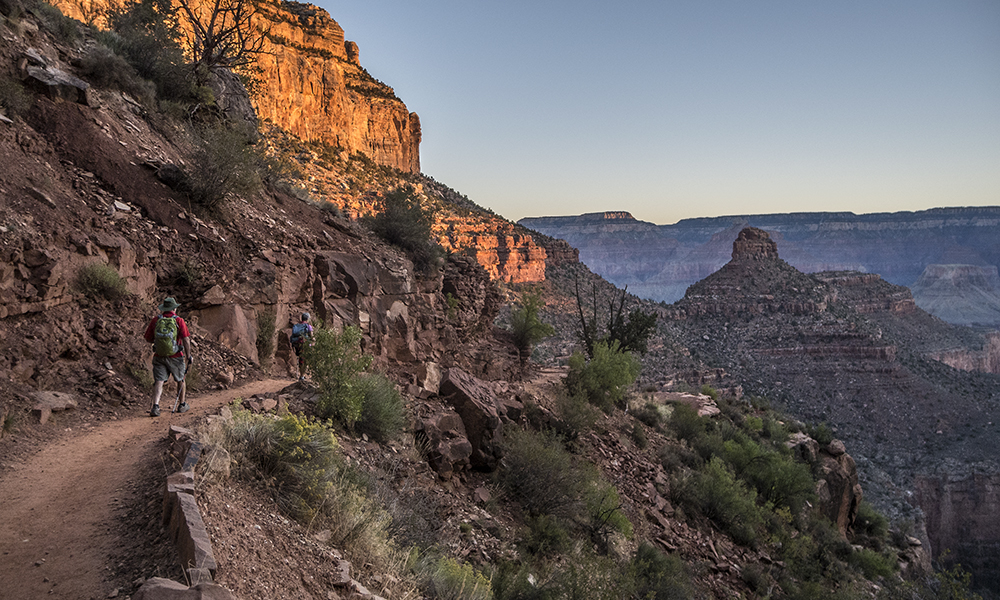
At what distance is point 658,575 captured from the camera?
975 cm

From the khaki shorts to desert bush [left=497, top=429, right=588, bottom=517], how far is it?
532 cm

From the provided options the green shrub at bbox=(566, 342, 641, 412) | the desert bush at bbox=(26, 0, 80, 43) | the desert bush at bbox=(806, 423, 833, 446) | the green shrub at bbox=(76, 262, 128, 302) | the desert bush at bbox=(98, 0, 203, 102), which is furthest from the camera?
the desert bush at bbox=(806, 423, 833, 446)

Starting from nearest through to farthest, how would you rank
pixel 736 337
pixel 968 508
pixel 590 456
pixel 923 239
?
pixel 590 456, pixel 968 508, pixel 736 337, pixel 923 239

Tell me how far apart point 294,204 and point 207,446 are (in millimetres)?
11504

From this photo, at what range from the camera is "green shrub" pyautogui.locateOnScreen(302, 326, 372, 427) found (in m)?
7.97

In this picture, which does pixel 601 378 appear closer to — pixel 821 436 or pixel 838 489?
pixel 838 489

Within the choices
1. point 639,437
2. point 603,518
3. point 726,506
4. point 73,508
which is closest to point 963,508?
point 639,437

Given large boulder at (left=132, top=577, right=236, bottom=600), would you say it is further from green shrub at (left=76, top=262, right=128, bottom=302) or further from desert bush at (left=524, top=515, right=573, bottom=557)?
green shrub at (left=76, top=262, right=128, bottom=302)

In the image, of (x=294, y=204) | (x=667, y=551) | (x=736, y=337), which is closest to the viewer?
(x=667, y=551)

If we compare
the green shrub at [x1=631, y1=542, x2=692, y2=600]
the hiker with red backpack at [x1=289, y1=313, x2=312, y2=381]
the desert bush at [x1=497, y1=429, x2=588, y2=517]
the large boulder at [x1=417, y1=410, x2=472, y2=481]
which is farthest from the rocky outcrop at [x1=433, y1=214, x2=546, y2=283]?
the green shrub at [x1=631, y1=542, x2=692, y2=600]

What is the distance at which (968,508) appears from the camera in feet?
135

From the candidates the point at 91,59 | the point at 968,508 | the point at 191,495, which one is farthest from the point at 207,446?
the point at 968,508

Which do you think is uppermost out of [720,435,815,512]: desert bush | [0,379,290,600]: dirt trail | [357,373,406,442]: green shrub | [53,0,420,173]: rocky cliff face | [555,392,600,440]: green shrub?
[53,0,420,173]: rocky cliff face

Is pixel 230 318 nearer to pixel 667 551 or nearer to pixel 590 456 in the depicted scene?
pixel 590 456
